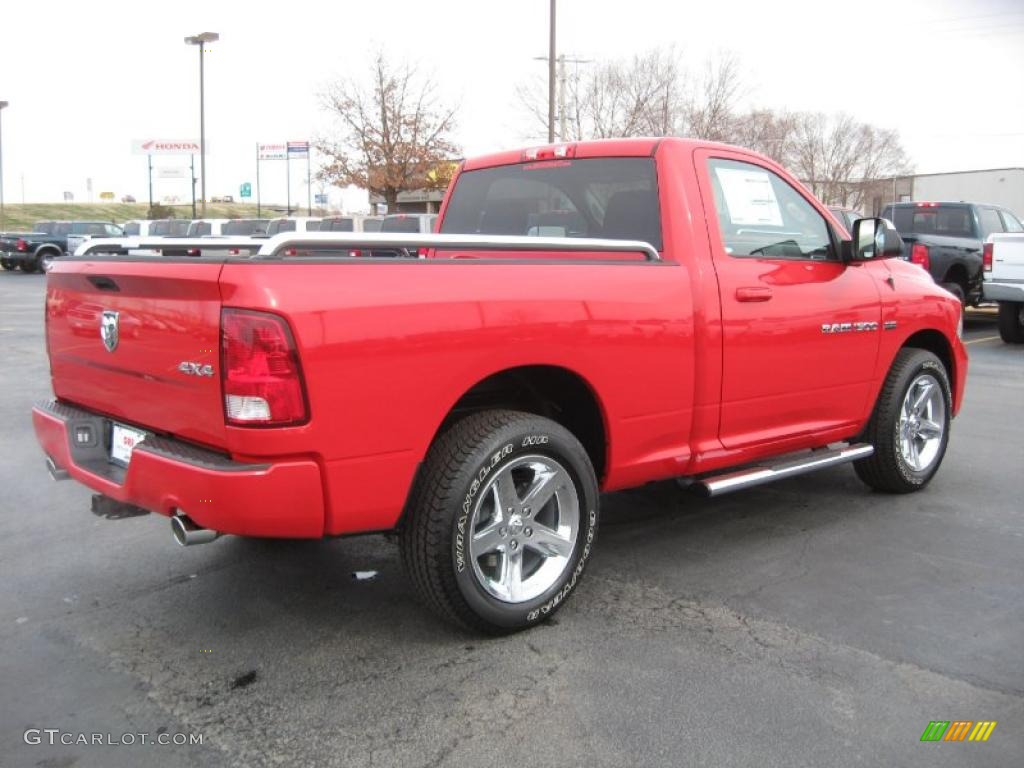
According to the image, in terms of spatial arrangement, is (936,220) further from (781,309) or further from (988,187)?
(988,187)

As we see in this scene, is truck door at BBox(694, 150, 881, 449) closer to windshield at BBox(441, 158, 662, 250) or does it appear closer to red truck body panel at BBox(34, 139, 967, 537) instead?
red truck body panel at BBox(34, 139, 967, 537)

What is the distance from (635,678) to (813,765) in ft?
2.24

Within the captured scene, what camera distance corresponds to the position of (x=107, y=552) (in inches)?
178

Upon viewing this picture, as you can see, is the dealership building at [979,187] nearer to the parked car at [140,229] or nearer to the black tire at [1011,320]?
the black tire at [1011,320]

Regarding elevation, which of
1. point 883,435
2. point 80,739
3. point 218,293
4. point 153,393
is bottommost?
point 80,739

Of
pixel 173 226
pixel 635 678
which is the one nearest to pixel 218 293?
pixel 635 678

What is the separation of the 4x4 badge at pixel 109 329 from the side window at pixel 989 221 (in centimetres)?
1424

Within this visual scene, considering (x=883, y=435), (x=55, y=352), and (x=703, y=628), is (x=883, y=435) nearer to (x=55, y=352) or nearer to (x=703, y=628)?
(x=703, y=628)

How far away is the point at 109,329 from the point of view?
135 inches

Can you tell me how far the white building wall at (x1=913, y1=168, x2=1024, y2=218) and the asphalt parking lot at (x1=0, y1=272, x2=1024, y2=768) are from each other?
3454cm

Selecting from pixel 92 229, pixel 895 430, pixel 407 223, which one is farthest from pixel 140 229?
pixel 895 430

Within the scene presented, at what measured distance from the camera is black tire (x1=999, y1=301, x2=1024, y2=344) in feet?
41.7

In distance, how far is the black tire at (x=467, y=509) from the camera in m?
3.24

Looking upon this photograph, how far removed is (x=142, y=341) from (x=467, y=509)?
128 cm
